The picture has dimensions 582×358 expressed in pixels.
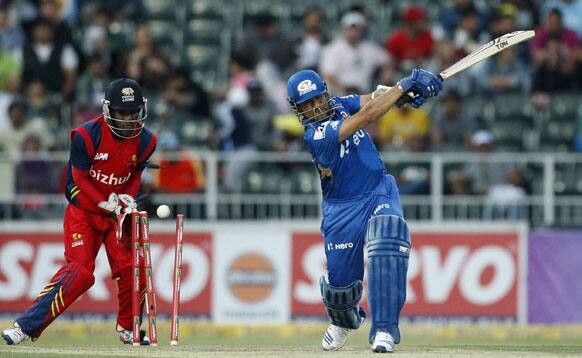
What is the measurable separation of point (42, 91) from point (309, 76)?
334 inches

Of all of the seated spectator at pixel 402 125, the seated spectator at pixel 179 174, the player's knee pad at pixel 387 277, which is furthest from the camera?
the seated spectator at pixel 402 125

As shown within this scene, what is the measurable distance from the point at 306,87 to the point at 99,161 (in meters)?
1.83

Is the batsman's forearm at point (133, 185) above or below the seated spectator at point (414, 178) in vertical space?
below

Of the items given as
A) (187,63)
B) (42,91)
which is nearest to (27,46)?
(42,91)

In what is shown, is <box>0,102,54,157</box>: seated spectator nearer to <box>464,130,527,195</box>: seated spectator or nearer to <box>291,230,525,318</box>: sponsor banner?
<box>291,230,525,318</box>: sponsor banner

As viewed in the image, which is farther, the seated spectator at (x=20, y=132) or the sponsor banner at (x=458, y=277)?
the seated spectator at (x=20, y=132)

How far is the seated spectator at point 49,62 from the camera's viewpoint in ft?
66.2

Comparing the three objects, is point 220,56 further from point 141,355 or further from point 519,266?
point 141,355

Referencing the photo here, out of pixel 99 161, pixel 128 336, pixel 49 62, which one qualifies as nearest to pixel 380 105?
pixel 99 161

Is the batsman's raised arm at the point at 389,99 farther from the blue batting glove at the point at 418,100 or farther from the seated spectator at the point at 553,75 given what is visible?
the seated spectator at the point at 553,75

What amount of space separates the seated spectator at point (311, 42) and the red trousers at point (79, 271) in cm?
825

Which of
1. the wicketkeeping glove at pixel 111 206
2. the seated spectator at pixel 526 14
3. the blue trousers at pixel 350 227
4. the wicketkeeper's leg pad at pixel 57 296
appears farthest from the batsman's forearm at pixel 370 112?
the seated spectator at pixel 526 14

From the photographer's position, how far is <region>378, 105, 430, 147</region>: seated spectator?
18.9 meters

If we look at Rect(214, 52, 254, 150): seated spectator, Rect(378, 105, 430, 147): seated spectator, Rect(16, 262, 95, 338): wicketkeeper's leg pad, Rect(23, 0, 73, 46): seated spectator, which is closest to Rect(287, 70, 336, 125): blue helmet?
Rect(16, 262, 95, 338): wicketkeeper's leg pad
